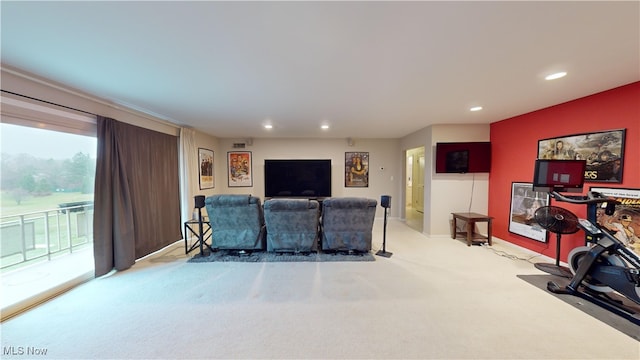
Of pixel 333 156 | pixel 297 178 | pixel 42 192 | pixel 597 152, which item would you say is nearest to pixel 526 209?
pixel 597 152

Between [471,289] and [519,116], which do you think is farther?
[519,116]

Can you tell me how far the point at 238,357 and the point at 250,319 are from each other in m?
0.42

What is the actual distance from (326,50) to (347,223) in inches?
101

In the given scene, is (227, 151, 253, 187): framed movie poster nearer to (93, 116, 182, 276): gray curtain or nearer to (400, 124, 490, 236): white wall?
(93, 116, 182, 276): gray curtain

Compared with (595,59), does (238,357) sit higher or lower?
lower

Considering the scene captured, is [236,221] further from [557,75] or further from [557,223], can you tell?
[557,223]

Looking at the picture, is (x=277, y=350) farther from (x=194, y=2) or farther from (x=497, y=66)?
(x=497, y=66)

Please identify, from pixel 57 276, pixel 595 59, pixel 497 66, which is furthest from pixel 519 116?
pixel 57 276

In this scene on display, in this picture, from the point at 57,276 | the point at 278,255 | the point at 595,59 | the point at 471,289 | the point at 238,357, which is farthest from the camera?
the point at 278,255

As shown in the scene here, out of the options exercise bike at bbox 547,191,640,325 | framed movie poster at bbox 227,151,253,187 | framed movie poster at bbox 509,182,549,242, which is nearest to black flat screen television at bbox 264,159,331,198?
framed movie poster at bbox 227,151,253,187

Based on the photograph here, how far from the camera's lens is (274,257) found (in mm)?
3609

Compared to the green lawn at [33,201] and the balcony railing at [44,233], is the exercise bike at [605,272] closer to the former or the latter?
the green lawn at [33,201]

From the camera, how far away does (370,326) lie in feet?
6.49

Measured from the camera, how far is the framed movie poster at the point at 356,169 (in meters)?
6.35
